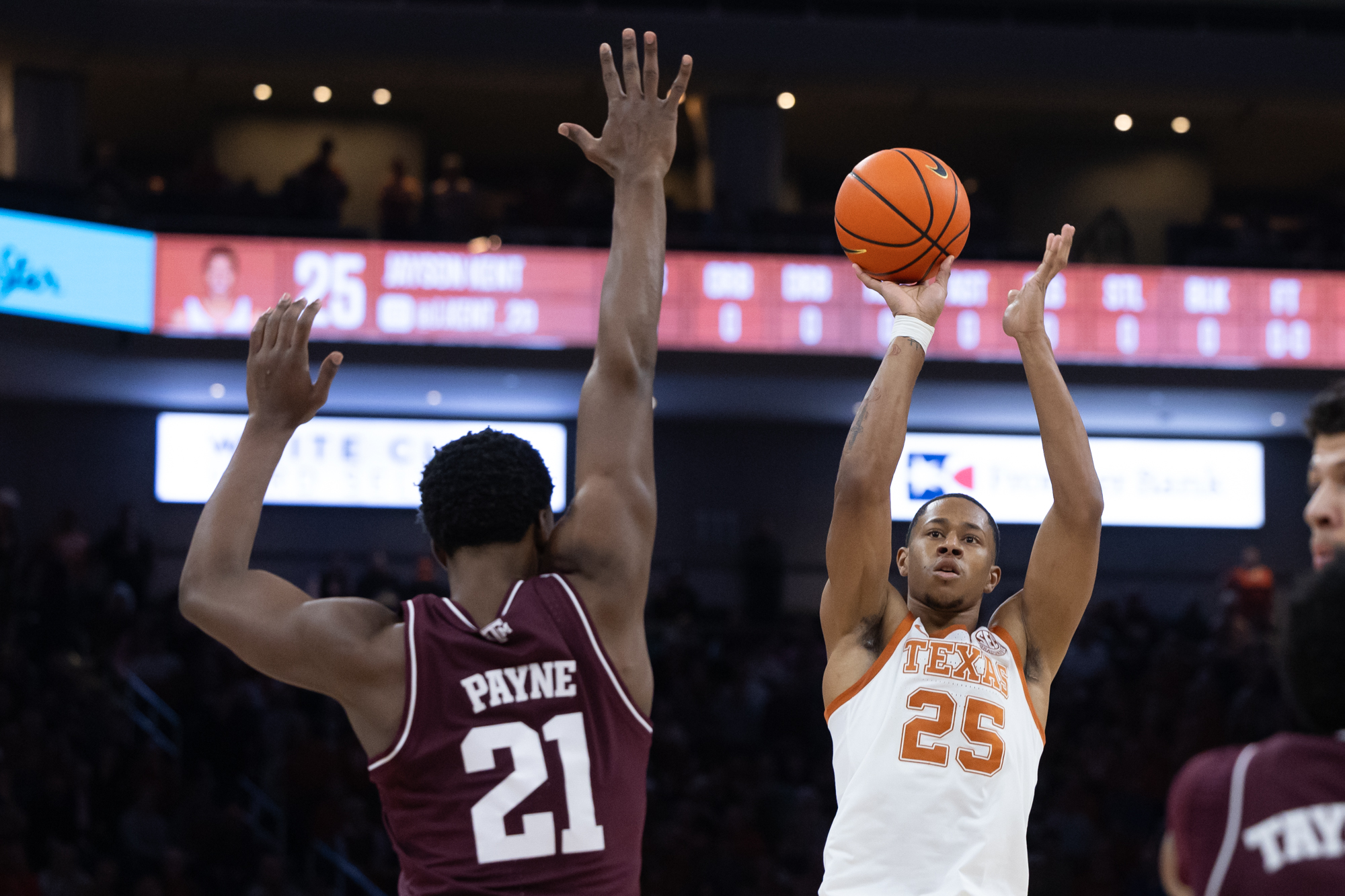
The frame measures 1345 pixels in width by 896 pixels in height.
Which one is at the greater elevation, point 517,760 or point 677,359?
point 677,359

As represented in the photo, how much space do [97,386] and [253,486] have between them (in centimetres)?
1480

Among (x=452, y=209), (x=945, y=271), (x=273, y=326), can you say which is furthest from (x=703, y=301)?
(x=273, y=326)

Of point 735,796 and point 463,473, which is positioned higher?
point 463,473

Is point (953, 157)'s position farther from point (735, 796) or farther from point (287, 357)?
point (287, 357)

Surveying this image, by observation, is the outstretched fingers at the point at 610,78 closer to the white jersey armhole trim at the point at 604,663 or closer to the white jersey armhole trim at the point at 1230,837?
the white jersey armhole trim at the point at 604,663

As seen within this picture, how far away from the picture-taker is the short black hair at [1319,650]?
1.92 m

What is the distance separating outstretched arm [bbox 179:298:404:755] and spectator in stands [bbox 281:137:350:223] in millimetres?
13366

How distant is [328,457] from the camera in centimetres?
1684

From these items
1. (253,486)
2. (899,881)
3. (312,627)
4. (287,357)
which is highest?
(287,357)

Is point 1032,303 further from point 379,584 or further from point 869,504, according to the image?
point 379,584

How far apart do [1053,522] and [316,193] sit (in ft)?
43.1

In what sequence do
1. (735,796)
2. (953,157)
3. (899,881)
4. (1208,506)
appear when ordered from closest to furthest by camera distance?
(899,881)
(735,796)
(1208,506)
(953,157)

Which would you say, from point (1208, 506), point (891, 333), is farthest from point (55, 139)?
point (891, 333)

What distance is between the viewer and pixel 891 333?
3.84m
